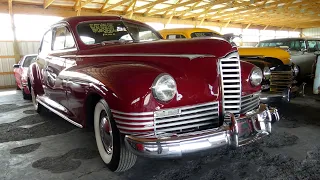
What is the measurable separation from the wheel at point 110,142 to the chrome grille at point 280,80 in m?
3.61

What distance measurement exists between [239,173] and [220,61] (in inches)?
45.6

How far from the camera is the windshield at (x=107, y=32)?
333 centimetres

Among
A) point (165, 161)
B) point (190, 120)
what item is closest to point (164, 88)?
point (190, 120)

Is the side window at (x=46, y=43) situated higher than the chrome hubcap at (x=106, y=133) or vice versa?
the side window at (x=46, y=43)

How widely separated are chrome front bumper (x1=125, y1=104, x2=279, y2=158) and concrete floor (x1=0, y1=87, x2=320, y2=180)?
0.17 metres

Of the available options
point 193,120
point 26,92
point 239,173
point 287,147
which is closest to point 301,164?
point 287,147

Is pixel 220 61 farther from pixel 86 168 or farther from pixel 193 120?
pixel 86 168

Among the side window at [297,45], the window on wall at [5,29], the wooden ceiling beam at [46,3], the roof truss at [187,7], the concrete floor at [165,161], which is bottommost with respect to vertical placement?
the concrete floor at [165,161]

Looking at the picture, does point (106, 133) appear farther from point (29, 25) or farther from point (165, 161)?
point (29, 25)

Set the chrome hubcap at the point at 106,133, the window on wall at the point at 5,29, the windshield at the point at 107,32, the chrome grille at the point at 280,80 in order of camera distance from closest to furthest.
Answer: the chrome hubcap at the point at 106,133
the windshield at the point at 107,32
the chrome grille at the point at 280,80
the window on wall at the point at 5,29

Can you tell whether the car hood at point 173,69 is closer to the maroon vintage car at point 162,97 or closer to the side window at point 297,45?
Answer: the maroon vintage car at point 162,97

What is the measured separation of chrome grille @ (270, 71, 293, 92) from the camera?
4.98 metres

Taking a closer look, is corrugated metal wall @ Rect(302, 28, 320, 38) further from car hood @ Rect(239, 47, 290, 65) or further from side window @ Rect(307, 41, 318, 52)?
car hood @ Rect(239, 47, 290, 65)

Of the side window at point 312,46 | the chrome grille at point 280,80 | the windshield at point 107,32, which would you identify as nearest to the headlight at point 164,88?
the windshield at point 107,32
